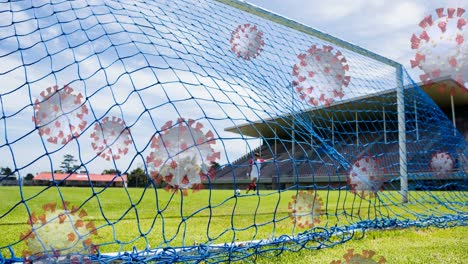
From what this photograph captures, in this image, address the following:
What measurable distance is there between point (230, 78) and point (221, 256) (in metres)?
0.98

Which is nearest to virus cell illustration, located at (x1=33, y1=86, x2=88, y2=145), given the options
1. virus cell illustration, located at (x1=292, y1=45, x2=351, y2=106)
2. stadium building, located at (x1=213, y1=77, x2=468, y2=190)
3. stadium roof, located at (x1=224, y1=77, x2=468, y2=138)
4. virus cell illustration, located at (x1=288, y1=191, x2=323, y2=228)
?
stadium roof, located at (x1=224, y1=77, x2=468, y2=138)

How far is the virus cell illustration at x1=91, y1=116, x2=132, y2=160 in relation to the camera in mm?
1663

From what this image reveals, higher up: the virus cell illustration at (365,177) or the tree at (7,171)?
the tree at (7,171)

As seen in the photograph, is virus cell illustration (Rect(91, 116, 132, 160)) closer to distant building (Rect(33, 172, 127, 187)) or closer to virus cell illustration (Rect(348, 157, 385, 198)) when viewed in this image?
distant building (Rect(33, 172, 127, 187))

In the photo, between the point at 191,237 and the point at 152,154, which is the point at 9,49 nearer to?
the point at 152,154

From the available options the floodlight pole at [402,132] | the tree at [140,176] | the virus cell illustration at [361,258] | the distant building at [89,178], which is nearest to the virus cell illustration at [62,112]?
the distant building at [89,178]

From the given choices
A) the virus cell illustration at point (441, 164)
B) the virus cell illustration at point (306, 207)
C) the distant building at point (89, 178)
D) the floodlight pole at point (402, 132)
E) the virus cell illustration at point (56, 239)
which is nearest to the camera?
the virus cell illustration at point (56, 239)

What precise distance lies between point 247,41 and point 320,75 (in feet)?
2.47

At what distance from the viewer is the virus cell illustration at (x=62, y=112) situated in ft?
5.78

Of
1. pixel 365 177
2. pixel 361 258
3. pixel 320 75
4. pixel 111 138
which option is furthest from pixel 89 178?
pixel 320 75

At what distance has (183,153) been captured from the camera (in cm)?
169

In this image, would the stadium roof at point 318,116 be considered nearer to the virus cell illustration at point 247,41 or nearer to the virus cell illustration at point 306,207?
the virus cell illustration at point 306,207

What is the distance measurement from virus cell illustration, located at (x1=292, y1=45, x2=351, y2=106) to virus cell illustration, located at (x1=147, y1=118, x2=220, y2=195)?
5.02ft

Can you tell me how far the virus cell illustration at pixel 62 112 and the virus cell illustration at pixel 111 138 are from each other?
8 centimetres
